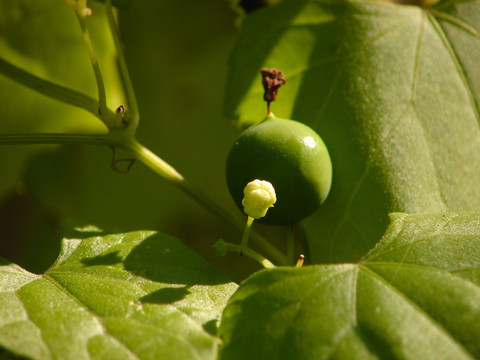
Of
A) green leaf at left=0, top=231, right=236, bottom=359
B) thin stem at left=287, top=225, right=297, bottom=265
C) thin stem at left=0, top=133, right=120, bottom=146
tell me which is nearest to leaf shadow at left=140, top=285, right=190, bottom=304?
green leaf at left=0, top=231, right=236, bottom=359

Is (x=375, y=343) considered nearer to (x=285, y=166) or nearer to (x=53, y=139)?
(x=285, y=166)

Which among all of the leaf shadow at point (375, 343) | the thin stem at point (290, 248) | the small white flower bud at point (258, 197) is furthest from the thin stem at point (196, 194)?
the leaf shadow at point (375, 343)

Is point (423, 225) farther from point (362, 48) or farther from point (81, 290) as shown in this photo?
point (81, 290)

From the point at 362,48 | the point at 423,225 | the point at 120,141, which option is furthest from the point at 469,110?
the point at 120,141

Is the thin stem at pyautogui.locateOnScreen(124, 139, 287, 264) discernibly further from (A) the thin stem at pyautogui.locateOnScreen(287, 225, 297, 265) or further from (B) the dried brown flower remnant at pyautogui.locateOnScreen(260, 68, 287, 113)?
(B) the dried brown flower remnant at pyautogui.locateOnScreen(260, 68, 287, 113)

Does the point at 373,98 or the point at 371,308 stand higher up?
the point at 373,98

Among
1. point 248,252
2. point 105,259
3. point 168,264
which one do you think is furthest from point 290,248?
point 105,259

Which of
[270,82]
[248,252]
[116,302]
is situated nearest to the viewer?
[116,302]
